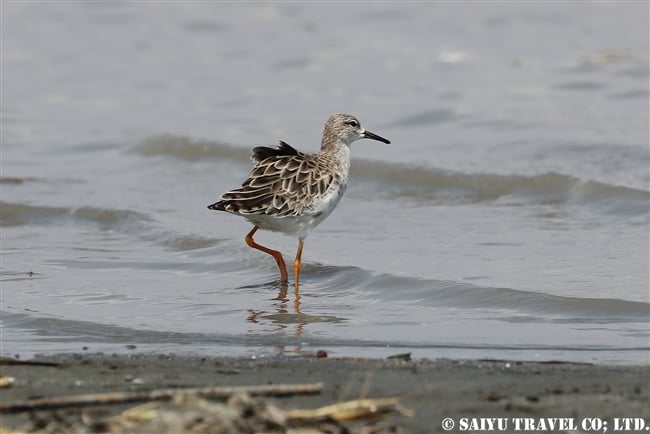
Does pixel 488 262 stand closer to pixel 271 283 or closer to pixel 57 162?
pixel 271 283

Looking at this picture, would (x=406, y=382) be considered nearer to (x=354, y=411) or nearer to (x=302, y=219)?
(x=354, y=411)

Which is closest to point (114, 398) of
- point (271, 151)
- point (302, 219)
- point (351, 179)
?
point (302, 219)

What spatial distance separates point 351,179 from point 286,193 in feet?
14.3

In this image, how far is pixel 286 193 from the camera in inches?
338

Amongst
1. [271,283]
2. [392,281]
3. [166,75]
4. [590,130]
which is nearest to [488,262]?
[392,281]

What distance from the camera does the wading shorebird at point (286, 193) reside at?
853cm

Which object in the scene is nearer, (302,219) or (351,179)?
(302,219)

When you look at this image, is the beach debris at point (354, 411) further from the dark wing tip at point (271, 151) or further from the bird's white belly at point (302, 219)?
the dark wing tip at point (271, 151)

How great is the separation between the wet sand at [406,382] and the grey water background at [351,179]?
49cm

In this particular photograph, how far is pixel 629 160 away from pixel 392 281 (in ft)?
17.2

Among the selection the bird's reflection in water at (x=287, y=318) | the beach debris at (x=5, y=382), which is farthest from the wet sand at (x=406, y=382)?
the bird's reflection in water at (x=287, y=318)

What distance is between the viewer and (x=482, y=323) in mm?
7273

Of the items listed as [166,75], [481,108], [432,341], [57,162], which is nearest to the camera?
[432,341]

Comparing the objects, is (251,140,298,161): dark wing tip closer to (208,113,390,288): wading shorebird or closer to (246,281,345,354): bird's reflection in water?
(208,113,390,288): wading shorebird
